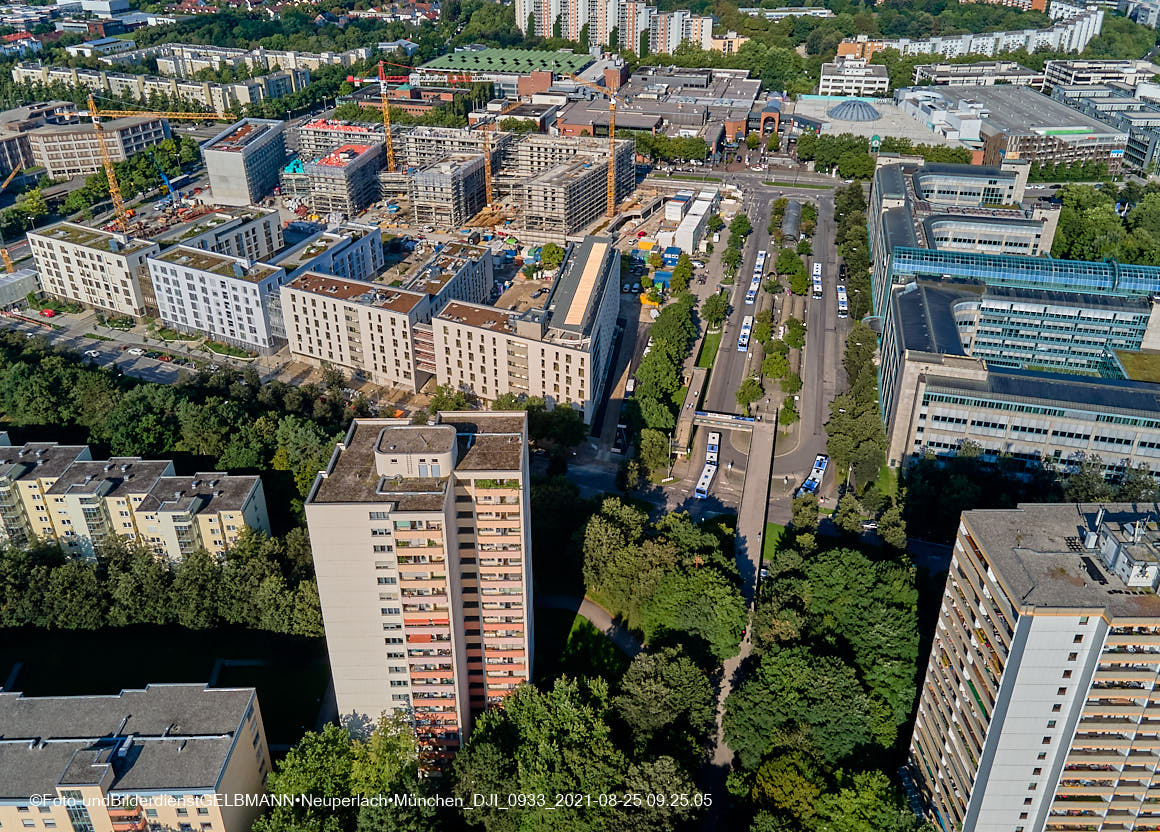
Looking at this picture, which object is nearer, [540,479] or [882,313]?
[540,479]

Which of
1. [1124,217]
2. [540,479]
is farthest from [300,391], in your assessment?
[1124,217]

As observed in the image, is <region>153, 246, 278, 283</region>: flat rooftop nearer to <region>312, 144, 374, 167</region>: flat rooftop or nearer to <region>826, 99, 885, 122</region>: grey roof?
<region>312, 144, 374, 167</region>: flat rooftop

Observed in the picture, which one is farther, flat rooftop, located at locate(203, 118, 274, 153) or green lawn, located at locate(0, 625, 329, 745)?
flat rooftop, located at locate(203, 118, 274, 153)

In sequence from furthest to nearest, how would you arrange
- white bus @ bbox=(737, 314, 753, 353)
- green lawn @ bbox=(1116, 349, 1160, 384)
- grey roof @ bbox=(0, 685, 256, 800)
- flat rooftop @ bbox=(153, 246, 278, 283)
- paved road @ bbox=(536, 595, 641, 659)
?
1. white bus @ bbox=(737, 314, 753, 353)
2. flat rooftop @ bbox=(153, 246, 278, 283)
3. green lawn @ bbox=(1116, 349, 1160, 384)
4. paved road @ bbox=(536, 595, 641, 659)
5. grey roof @ bbox=(0, 685, 256, 800)

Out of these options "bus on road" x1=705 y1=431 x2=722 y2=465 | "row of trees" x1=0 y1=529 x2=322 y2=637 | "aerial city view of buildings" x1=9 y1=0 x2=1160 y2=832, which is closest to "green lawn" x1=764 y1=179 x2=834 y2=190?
"aerial city view of buildings" x1=9 y1=0 x2=1160 y2=832

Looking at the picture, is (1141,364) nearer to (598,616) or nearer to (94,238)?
(598,616)

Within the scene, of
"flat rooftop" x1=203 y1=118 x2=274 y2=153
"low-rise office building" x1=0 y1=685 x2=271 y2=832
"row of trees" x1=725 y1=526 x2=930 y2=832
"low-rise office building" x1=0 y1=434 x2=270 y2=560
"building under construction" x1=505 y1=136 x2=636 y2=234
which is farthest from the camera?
"flat rooftop" x1=203 y1=118 x2=274 y2=153

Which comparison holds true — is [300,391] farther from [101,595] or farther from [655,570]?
[655,570]

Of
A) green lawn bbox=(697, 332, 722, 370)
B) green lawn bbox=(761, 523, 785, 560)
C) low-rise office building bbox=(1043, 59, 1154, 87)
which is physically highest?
low-rise office building bbox=(1043, 59, 1154, 87)
